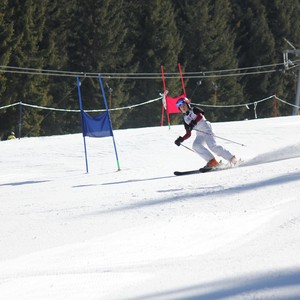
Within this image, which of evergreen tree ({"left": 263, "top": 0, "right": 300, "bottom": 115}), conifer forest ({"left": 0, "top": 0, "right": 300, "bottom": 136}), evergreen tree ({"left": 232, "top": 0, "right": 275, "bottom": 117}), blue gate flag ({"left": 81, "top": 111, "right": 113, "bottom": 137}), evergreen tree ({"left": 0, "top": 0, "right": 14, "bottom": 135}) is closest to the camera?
blue gate flag ({"left": 81, "top": 111, "right": 113, "bottom": 137})

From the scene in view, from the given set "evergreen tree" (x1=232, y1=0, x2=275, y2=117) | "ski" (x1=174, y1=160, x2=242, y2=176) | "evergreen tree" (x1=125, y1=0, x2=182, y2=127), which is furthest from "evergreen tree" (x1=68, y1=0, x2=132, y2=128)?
"ski" (x1=174, y1=160, x2=242, y2=176)

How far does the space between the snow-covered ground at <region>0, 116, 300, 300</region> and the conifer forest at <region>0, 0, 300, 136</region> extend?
1886 cm

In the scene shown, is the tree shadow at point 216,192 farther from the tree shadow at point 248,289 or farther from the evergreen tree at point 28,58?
the evergreen tree at point 28,58

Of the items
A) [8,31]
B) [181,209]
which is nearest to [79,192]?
[181,209]

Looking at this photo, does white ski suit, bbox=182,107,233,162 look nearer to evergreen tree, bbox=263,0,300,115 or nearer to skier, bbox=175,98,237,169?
skier, bbox=175,98,237,169

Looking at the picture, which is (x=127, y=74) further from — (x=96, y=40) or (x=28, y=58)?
(x=28, y=58)

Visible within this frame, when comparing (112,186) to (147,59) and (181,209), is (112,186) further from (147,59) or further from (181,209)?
(147,59)

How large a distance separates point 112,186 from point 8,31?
2473 centimetres

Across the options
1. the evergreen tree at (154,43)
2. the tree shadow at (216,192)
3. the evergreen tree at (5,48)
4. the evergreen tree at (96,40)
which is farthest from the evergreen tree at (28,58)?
the tree shadow at (216,192)

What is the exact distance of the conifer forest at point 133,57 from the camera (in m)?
34.2

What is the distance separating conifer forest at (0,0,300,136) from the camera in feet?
112

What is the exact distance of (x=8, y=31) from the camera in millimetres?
33594

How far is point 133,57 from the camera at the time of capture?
4225 cm

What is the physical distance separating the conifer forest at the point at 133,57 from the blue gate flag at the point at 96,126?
560 inches
